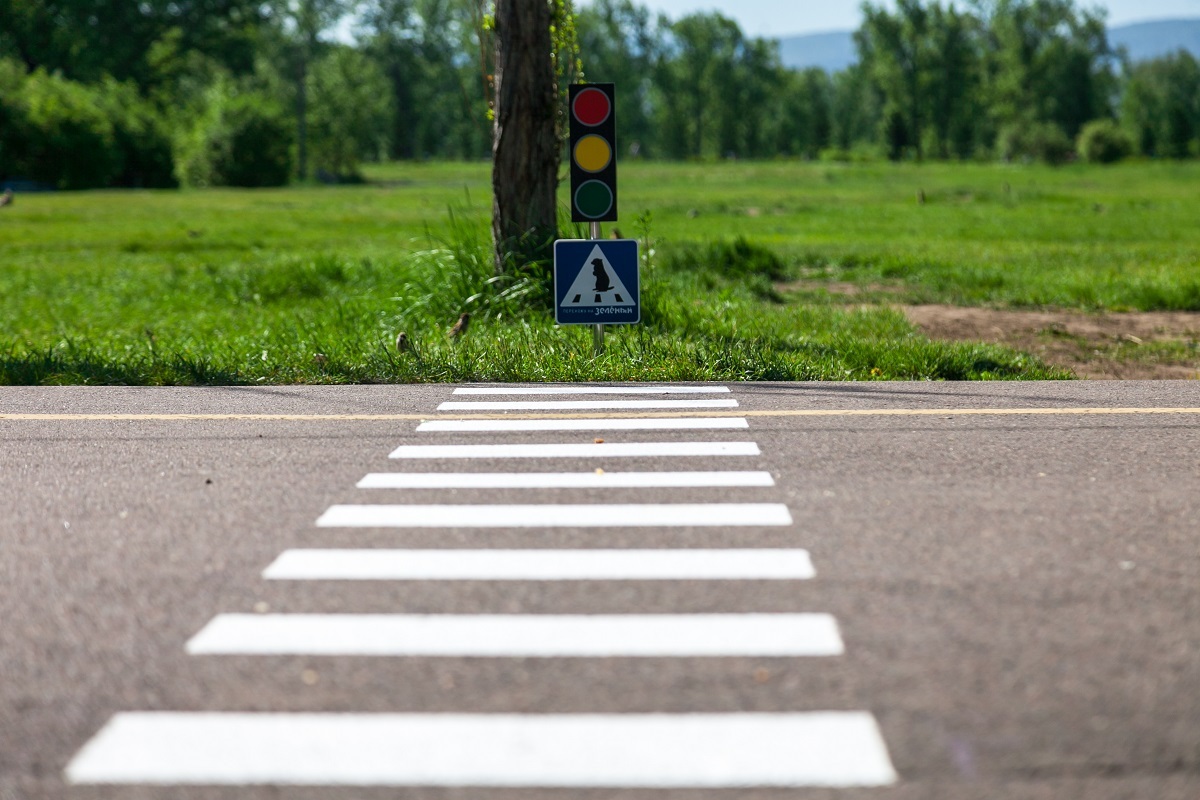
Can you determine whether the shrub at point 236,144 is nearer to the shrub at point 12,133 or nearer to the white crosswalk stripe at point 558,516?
the shrub at point 12,133

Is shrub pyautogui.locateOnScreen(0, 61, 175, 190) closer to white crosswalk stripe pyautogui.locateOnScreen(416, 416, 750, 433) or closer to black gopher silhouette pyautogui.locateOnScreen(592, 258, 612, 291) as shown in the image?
black gopher silhouette pyautogui.locateOnScreen(592, 258, 612, 291)

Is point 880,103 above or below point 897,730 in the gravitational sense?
above

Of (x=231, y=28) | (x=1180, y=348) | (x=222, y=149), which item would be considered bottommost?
(x=1180, y=348)

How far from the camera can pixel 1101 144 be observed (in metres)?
87.8

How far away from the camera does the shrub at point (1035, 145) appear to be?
8744 cm

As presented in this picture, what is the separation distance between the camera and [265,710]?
3.57 meters

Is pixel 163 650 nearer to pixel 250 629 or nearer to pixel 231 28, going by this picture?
pixel 250 629

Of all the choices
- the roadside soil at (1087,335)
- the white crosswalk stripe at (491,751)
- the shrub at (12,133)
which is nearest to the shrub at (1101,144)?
the shrub at (12,133)

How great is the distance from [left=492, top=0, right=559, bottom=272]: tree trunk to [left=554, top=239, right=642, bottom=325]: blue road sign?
245cm

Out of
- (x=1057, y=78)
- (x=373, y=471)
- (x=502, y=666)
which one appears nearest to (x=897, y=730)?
(x=502, y=666)

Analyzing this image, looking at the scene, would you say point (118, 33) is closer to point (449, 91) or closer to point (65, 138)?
point (65, 138)

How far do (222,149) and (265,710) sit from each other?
60206mm

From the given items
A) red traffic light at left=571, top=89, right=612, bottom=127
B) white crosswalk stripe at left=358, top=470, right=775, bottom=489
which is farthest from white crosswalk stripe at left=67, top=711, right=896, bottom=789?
red traffic light at left=571, top=89, right=612, bottom=127

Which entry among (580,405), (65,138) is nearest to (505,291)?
(580,405)
